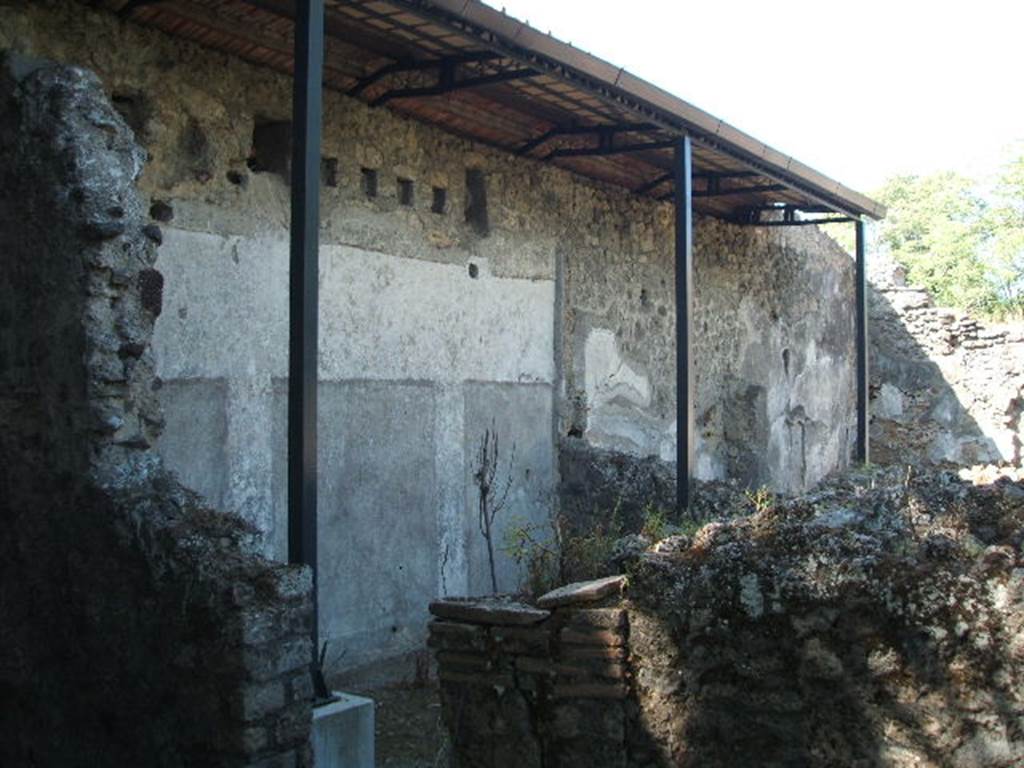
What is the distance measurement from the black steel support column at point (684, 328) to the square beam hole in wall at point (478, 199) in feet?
4.46

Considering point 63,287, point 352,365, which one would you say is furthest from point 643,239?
point 63,287

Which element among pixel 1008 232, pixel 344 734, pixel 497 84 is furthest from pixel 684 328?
pixel 1008 232

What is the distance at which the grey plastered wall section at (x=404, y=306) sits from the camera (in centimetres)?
623

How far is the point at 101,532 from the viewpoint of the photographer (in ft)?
14.8

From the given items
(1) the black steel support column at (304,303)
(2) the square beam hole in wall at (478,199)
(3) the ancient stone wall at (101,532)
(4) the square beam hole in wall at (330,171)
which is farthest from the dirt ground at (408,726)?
(2) the square beam hole in wall at (478,199)

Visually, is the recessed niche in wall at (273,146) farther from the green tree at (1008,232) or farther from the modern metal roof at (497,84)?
the green tree at (1008,232)

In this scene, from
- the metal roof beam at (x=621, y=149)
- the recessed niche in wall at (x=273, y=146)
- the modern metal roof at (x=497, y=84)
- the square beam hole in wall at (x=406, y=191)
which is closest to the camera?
the modern metal roof at (x=497, y=84)

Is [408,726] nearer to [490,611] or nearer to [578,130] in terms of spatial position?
[490,611]

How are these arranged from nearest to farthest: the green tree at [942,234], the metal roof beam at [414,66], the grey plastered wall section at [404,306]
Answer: the grey plastered wall section at [404,306]
the metal roof beam at [414,66]
the green tree at [942,234]

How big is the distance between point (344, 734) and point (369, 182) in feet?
12.3

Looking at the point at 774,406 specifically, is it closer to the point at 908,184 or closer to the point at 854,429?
the point at 854,429

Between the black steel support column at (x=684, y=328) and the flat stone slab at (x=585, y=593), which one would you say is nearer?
the flat stone slab at (x=585, y=593)

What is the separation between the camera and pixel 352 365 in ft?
24.3

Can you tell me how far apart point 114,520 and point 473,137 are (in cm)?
480
